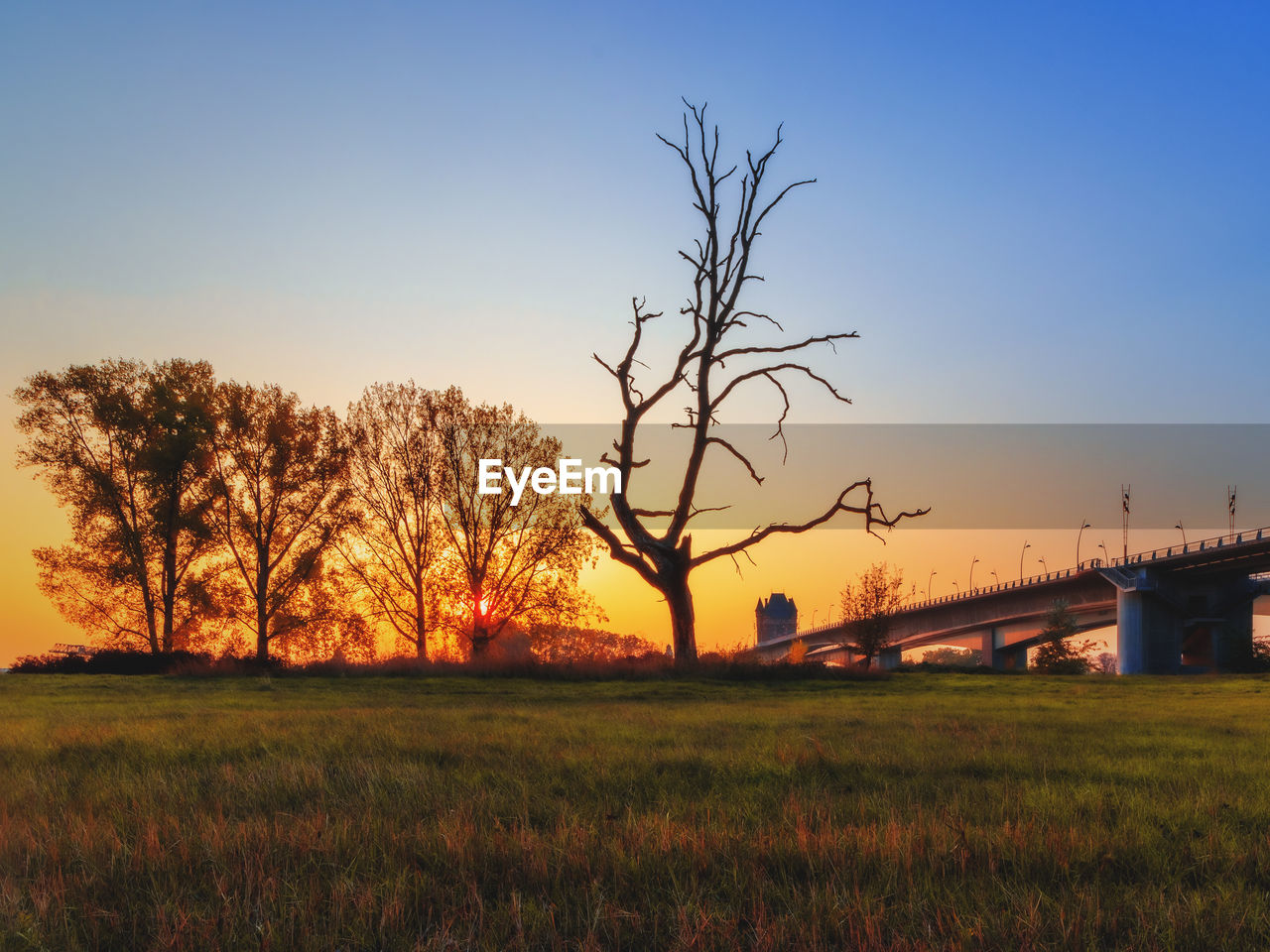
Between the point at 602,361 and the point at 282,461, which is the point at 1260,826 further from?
the point at 282,461

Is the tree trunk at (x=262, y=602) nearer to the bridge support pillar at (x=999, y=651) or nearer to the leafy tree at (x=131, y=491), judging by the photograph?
the leafy tree at (x=131, y=491)

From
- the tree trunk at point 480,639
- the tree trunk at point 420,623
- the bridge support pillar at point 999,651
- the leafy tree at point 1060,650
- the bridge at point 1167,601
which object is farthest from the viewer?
the bridge support pillar at point 999,651

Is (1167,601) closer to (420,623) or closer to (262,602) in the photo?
(420,623)

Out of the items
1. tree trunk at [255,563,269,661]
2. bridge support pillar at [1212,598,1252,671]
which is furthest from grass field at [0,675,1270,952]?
bridge support pillar at [1212,598,1252,671]

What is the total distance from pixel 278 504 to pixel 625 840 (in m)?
38.0

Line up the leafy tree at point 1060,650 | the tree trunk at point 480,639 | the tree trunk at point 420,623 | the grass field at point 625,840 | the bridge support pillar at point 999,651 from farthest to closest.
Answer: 1. the bridge support pillar at point 999,651
2. the leafy tree at point 1060,650
3. the tree trunk at point 420,623
4. the tree trunk at point 480,639
5. the grass field at point 625,840

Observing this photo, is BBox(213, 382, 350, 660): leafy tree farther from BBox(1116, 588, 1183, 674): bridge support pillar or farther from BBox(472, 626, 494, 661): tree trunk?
BBox(1116, 588, 1183, 674): bridge support pillar

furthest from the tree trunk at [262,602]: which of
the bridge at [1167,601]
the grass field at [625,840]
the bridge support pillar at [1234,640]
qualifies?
the bridge support pillar at [1234,640]

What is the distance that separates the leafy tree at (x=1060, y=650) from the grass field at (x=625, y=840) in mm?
55150

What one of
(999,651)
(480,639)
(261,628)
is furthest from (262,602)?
(999,651)

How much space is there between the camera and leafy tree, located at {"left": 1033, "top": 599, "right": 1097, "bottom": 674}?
58.1 metres

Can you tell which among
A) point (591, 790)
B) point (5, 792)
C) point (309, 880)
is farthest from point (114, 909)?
point (5, 792)

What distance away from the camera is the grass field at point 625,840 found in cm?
316

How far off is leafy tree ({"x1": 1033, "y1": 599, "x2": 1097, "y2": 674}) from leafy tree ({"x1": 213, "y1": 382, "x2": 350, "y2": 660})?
4726cm
